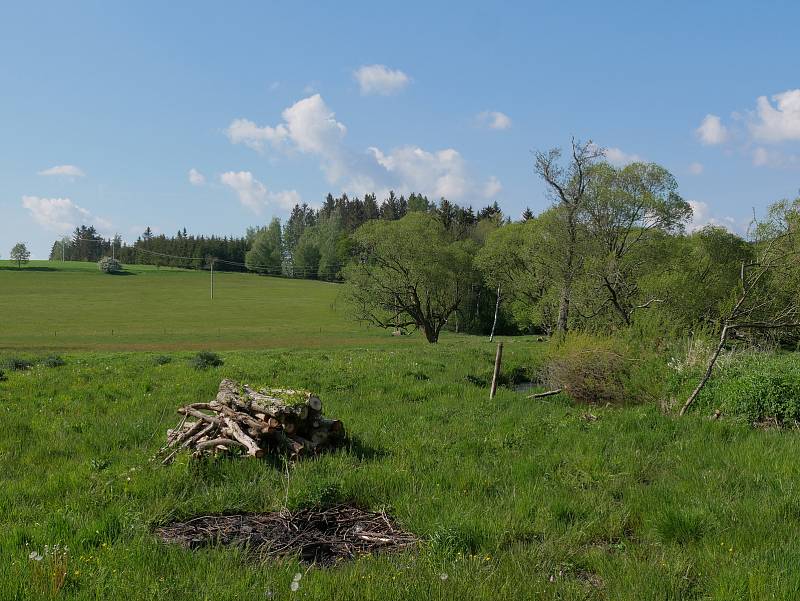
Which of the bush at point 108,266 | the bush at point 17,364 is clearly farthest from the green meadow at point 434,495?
the bush at point 108,266

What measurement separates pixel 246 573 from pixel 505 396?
1224 cm

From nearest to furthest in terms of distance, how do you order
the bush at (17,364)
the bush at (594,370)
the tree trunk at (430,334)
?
1. the bush at (594,370)
2. the bush at (17,364)
3. the tree trunk at (430,334)

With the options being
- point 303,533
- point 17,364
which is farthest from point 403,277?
point 303,533

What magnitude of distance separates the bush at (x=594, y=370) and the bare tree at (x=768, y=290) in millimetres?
2822

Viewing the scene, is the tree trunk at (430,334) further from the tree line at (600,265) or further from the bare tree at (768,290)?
the bare tree at (768,290)

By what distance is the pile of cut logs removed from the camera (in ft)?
29.6

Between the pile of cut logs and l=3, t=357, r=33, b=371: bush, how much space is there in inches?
507

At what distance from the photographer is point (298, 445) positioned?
9.25 meters

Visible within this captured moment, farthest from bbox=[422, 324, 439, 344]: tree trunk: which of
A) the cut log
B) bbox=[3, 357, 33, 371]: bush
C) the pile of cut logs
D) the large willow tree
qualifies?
the cut log

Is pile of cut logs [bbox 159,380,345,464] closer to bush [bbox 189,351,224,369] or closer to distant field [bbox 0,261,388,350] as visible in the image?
bush [bbox 189,351,224,369]

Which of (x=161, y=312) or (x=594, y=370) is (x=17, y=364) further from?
(x=161, y=312)

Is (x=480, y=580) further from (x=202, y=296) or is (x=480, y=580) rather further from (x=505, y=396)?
(x=202, y=296)

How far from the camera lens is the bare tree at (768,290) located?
41.4 feet

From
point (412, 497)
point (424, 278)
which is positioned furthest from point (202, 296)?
point (412, 497)
